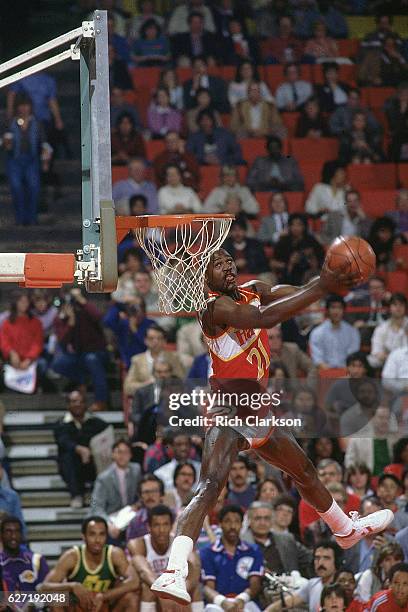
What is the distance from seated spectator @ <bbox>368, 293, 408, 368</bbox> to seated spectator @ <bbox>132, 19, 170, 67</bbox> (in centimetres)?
512

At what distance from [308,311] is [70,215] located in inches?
124

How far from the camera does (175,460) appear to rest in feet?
37.1

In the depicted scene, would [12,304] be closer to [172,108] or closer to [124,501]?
[124,501]

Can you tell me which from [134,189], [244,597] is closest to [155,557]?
[244,597]

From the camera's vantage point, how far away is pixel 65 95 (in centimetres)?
1614

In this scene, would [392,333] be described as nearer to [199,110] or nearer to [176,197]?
[176,197]

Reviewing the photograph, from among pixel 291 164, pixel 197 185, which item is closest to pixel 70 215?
pixel 197 185

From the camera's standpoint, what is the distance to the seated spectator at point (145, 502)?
10977mm

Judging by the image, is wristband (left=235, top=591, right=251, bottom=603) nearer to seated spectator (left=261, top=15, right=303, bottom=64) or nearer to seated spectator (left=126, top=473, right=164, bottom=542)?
seated spectator (left=126, top=473, right=164, bottom=542)

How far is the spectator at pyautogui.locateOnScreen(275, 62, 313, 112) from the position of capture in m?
16.3

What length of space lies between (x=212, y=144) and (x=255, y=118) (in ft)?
2.35

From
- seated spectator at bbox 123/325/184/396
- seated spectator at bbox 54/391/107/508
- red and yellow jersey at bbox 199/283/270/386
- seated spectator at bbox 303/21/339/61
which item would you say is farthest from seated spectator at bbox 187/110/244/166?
red and yellow jersey at bbox 199/283/270/386

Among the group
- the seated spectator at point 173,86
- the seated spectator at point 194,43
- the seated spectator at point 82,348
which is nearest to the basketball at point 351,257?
the seated spectator at point 82,348

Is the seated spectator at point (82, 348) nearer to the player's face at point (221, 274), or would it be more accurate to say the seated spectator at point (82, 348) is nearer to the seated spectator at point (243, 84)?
the seated spectator at point (243, 84)
